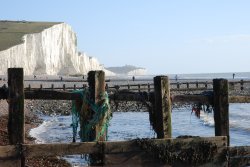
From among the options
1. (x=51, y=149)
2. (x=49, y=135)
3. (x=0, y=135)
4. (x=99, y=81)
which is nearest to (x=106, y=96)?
(x=99, y=81)

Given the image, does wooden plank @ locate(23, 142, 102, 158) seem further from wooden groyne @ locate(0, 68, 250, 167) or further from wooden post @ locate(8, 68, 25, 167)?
wooden post @ locate(8, 68, 25, 167)

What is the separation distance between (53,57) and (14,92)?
107 meters

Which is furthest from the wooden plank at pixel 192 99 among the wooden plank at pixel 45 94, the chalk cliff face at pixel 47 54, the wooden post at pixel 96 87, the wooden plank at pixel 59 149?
the chalk cliff face at pixel 47 54

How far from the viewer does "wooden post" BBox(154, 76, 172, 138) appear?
6.50 meters

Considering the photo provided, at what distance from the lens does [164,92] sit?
652 cm

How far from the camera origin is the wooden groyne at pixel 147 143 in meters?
5.97

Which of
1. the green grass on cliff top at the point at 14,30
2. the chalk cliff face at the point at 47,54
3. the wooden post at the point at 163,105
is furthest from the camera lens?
the green grass on cliff top at the point at 14,30

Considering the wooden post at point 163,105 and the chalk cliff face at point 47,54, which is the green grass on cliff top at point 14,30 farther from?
the wooden post at point 163,105

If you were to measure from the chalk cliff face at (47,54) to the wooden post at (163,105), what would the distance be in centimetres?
8519

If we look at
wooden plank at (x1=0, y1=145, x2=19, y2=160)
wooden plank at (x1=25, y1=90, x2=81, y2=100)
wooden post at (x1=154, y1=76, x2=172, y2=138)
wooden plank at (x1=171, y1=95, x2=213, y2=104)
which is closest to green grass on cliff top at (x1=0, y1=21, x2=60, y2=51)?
wooden plank at (x1=25, y1=90, x2=81, y2=100)

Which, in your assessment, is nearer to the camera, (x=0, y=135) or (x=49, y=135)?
(x=0, y=135)

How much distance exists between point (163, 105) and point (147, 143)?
0.61 meters

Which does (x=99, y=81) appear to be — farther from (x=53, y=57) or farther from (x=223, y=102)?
(x=53, y=57)

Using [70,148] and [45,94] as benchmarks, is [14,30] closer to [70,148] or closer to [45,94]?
[45,94]
